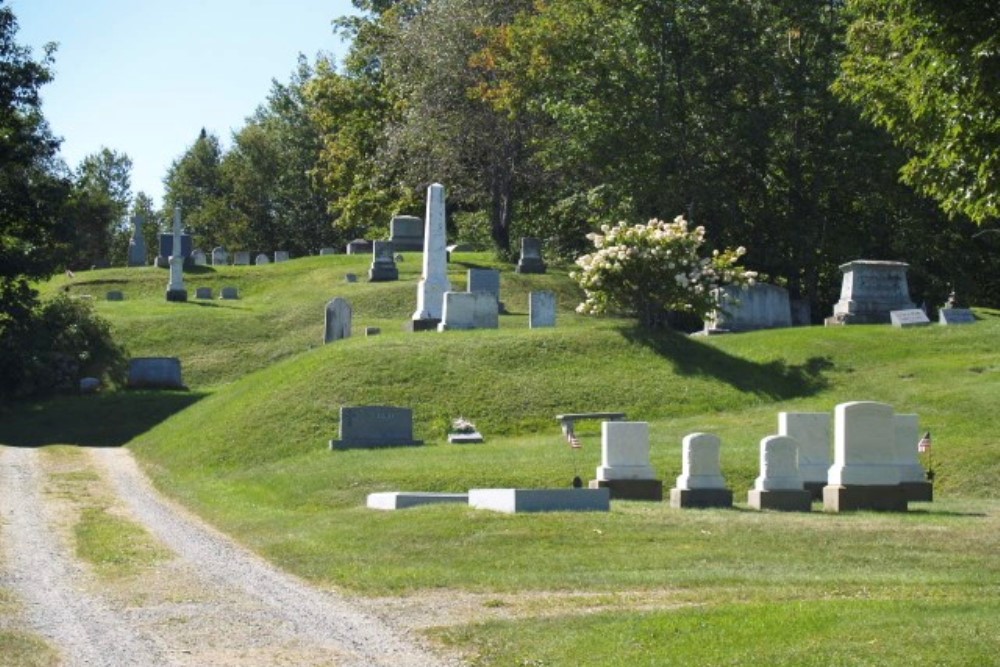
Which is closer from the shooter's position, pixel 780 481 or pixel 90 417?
pixel 780 481

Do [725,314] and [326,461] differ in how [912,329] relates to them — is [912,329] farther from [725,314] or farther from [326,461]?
[326,461]

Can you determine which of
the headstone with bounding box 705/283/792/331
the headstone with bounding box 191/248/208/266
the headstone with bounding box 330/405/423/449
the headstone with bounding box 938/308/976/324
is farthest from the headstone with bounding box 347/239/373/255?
the headstone with bounding box 330/405/423/449

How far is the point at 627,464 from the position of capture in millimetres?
23922

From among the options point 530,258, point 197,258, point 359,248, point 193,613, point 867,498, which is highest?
point 359,248

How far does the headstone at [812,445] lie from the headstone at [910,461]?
1073mm

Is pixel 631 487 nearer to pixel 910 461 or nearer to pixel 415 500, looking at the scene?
pixel 415 500

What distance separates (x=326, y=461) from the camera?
27.8 meters

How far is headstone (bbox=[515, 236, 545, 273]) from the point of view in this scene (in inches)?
2160

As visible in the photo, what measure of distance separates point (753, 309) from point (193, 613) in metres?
29.2

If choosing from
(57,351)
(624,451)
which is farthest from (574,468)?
(57,351)

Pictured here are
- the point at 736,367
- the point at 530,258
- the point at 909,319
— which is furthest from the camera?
the point at 530,258

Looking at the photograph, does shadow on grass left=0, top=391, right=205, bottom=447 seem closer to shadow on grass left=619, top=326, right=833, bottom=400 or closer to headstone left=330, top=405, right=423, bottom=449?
headstone left=330, top=405, right=423, bottom=449

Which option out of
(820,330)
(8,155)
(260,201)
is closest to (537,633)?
(8,155)

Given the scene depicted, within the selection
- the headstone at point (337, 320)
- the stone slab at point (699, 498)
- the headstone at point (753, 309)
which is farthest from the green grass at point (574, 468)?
the headstone at point (337, 320)
